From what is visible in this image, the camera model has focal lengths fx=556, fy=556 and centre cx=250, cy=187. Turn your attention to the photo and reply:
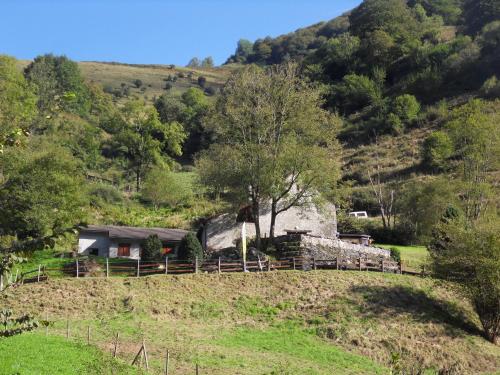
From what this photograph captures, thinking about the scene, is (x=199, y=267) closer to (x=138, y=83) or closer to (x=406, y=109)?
(x=406, y=109)

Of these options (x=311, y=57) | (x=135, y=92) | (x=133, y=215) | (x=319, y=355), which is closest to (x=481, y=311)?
(x=319, y=355)

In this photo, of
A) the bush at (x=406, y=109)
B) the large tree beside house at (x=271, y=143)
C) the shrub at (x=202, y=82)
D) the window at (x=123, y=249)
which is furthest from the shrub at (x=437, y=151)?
the shrub at (x=202, y=82)

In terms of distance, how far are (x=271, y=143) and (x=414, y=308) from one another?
14.6 meters

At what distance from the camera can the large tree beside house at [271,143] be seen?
38.0 metres

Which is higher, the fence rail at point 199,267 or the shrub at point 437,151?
the shrub at point 437,151

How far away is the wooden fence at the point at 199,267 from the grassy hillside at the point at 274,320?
1063 millimetres

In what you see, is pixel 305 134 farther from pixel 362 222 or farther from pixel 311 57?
pixel 311 57

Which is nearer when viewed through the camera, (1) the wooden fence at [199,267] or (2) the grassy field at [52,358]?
(2) the grassy field at [52,358]

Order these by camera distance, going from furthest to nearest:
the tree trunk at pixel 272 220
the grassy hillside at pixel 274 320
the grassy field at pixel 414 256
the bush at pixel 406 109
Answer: the bush at pixel 406 109
the grassy field at pixel 414 256
the tree trunk at pixel 272 220
the grassy hillside at pixel 274 320

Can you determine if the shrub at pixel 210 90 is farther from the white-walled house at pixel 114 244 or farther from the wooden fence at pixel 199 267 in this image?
the wooden fence at pixel 199 267

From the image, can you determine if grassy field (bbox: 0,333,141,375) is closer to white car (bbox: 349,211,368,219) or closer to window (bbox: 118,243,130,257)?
window (bbox: 118,243,130,257)

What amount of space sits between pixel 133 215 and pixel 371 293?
3102cm

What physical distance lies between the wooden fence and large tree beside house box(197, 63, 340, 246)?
12.6ft

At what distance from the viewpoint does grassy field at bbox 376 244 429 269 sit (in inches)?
1644
